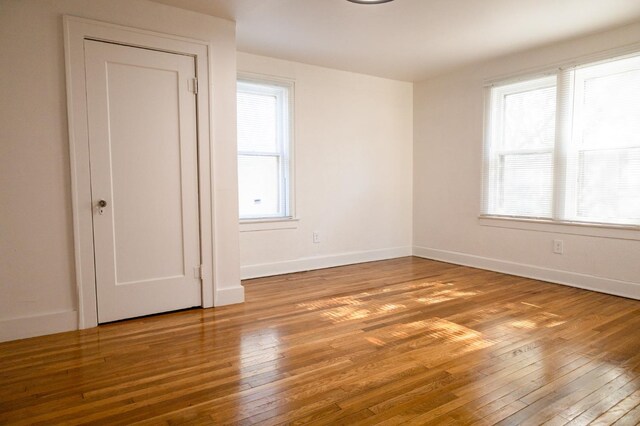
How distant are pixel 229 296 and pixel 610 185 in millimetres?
3818

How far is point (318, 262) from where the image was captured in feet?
17.1

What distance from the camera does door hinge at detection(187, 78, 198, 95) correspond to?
3.41m

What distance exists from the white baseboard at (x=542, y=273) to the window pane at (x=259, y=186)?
2.40 meters

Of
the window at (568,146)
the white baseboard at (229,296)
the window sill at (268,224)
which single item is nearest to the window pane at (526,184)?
the window at (568,146)

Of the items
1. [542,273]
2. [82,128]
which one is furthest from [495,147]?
[82,128]

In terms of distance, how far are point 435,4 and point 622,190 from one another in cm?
251

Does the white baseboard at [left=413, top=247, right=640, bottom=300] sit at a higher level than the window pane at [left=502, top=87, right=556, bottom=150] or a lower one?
lower

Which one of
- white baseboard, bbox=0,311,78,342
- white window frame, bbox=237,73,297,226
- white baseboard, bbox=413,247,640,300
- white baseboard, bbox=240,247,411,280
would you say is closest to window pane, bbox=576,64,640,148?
white baseboard, bbox=413,247,640,300

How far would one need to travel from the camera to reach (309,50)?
4426mm

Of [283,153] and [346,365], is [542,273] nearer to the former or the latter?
[346,365]

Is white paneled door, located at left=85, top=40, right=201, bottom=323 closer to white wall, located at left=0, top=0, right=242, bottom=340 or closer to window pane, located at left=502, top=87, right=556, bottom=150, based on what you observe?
white wall, located at left=0, top=0, right=242, bottom=340

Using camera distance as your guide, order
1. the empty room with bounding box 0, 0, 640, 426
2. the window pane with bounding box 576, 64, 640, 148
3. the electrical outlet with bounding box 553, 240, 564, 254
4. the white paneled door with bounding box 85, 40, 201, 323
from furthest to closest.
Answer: the electrical outlet with bounding box 553, 240, 564, 254
the window pane with bounding box 576, 64, 640, 148
the white paneled door with bounding box 85, 40, 201, 323
the empty room with bounding box 0, 0, 640, 426

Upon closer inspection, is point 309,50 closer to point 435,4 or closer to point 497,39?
point 435,4

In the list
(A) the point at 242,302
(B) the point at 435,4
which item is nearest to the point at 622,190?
(B) the point at 435,4
